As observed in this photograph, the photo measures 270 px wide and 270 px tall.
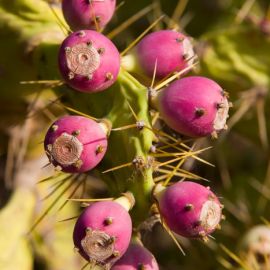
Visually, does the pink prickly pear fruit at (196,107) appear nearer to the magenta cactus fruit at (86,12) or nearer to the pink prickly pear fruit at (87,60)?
the pink prickly pear fruit at (87,60)

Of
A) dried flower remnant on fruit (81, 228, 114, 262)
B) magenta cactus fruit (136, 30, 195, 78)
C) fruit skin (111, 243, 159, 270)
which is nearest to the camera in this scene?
dried flower remnant on fruit (81, 228, 114, 262)

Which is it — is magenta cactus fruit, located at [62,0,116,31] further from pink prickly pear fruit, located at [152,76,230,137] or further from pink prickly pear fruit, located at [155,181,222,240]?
pink prickly pear fruit, located at [155,181,222,240]

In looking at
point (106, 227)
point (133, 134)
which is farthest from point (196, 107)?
point (106, 227)

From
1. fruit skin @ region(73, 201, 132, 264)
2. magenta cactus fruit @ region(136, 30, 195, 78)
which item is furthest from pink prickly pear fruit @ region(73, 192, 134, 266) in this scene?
magenta cactus fruit @ region(136, 30, 195, 78)

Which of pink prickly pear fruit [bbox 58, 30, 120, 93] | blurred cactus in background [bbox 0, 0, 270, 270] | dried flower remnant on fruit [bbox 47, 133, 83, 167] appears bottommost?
blurred cactus in background [bbox 0, 0, 270, 270]

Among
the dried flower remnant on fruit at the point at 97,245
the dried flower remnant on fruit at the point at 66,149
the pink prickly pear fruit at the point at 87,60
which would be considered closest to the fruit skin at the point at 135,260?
the dried flower remnant on fruit at the point at 97,245
